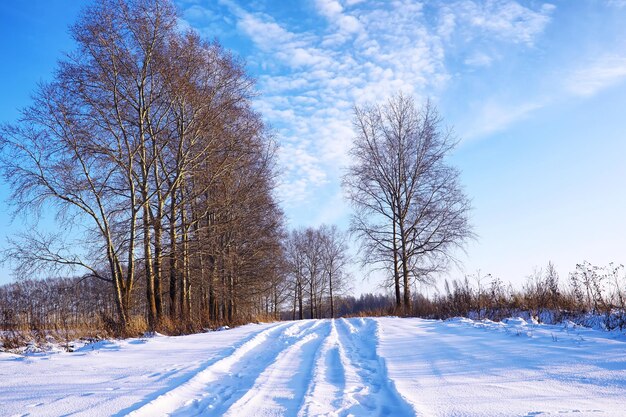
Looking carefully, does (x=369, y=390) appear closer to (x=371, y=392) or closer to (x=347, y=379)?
(x=371, y=392)

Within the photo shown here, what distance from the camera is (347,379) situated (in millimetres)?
4832

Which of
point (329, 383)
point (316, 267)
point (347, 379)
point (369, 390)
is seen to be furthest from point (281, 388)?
point (316, 267)

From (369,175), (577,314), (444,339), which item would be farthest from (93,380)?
(369,175)

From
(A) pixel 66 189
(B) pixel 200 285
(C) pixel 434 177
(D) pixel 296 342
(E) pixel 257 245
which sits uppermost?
(C) pixel 434 177

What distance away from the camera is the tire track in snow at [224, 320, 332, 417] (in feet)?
12.3

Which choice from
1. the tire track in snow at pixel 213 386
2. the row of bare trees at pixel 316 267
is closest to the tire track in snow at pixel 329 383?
the tire track in snow at pixel 213 386

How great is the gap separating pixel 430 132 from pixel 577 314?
14.8 metres

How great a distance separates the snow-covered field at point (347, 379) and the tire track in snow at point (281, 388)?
1 cm

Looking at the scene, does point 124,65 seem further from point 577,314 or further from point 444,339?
point 577,314

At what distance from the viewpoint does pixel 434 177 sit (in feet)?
73.2

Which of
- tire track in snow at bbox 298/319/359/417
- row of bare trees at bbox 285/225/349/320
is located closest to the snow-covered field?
tire track in snow at bbox 298/319/359/417

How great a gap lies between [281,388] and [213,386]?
79 centimetres

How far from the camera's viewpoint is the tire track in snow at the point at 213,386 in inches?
150

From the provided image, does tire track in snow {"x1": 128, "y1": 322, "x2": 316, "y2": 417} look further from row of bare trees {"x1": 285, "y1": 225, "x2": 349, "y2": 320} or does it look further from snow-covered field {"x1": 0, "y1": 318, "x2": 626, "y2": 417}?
row of bare trees {"x1": 285, "y1": 225, "x2": 349, "y2": 320}
